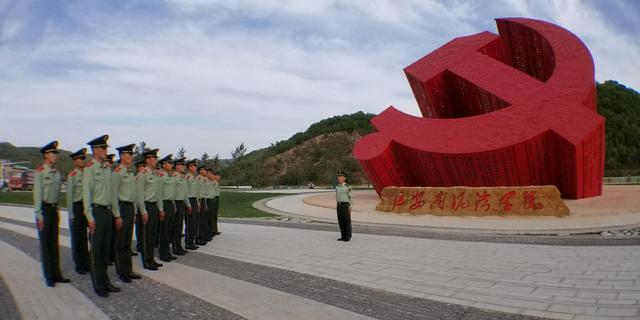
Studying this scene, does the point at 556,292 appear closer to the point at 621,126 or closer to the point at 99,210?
the point at 99,210

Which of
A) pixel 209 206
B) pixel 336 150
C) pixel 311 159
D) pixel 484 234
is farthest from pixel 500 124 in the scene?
pixel 311 159

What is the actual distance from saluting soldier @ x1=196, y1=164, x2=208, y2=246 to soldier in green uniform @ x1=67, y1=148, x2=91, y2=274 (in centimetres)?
257

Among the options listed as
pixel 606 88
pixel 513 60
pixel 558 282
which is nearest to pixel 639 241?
pixel 558 282

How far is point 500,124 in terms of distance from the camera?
13.5 m

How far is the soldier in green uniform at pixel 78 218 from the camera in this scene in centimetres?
608

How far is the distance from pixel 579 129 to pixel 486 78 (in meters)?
3.59

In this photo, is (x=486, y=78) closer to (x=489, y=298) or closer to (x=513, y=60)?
(x=513, y=60)

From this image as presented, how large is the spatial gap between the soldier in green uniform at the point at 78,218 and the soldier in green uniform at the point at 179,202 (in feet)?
4.77

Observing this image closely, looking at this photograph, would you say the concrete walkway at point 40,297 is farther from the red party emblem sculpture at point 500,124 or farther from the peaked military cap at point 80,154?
the red party emblem sculpture at point 500,124

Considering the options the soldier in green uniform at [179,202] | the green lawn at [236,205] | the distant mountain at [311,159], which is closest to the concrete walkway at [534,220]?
the green lawn at [236,205]

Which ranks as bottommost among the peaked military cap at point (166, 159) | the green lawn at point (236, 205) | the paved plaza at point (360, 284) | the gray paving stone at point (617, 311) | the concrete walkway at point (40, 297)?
the green lawn at point (236, 205)

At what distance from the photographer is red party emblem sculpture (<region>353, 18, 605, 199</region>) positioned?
1298 centimetres

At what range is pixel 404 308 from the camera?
405cm

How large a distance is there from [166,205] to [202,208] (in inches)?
65.6
